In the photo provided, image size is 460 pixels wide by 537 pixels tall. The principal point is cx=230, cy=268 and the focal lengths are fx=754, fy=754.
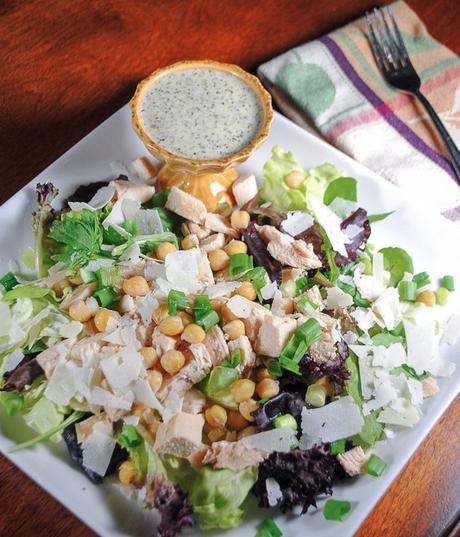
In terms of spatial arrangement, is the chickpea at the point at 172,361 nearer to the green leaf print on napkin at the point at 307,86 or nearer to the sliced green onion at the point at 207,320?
the sliced green onion at the point at 207,320

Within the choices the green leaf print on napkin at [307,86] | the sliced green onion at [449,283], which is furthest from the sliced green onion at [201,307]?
the green leaf print on napkin at [307,86]

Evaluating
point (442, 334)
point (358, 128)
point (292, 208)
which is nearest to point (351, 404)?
point (442, 334)

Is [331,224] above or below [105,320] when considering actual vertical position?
below

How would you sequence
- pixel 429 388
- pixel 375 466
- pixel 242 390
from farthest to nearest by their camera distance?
1. pixel 429 388
2. pixel 242 390
3. pixel 375 466

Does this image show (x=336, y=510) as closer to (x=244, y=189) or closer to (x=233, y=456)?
(x=233, y=456)

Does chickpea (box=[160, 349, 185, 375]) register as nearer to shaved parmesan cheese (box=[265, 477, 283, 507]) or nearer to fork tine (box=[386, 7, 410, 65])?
shaved parmesan cheese (box=[265, 477, 283, 507])

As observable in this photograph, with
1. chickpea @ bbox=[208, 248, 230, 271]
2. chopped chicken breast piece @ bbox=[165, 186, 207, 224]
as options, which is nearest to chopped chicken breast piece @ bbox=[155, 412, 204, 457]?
chickpea @ bbox=[208, 248, 230, 271]

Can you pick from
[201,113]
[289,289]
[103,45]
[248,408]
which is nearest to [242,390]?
[248,408]
